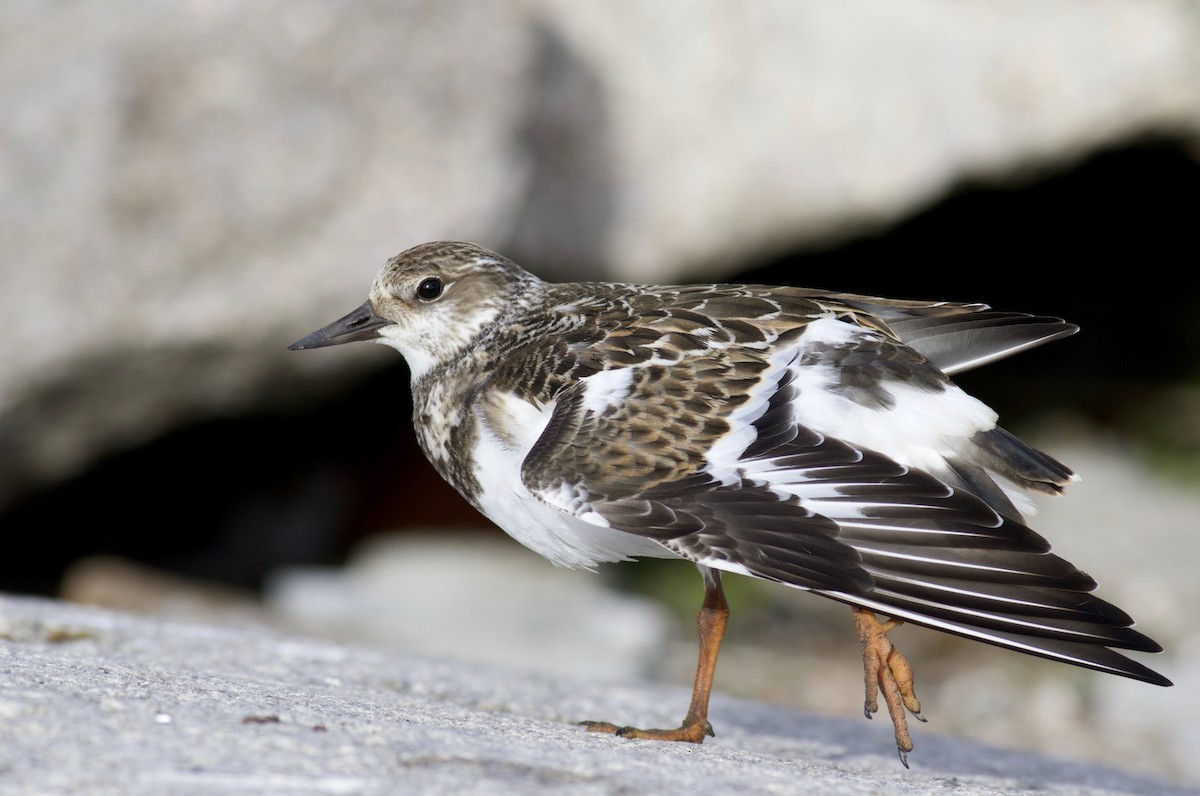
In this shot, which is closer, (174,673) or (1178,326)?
(174,673)

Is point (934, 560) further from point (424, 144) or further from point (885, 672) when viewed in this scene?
point (424, 144)

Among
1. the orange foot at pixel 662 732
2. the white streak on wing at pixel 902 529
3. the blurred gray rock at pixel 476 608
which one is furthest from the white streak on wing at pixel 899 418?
the blurred gray rock at pixel 476 608

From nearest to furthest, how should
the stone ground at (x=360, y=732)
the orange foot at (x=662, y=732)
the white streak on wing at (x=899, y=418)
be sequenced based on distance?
the stone ground at (x=360, y=732)
the white streak on wing at (x=899, y=418)
the orange foot at (x=662, y=732)

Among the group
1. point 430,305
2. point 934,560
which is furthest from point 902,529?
point 430,305

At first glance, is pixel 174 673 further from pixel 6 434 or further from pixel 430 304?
pixel 6 434

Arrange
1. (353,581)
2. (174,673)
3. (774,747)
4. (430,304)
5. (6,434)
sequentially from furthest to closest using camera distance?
(353,581) < (6,434) < (430,304) < (774,747) < (174,673)

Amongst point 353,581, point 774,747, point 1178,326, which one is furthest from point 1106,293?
point 774,747

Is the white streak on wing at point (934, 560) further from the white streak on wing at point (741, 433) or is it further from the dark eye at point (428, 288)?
the dark eye at point (428, 288)

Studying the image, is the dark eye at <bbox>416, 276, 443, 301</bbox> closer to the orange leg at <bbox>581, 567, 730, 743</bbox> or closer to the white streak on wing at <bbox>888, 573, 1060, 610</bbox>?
the orange leg at <bbox>581, 567, 730, 743</bbox>
